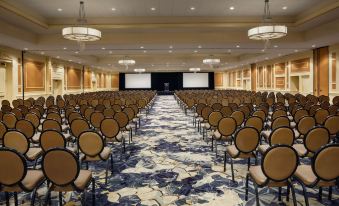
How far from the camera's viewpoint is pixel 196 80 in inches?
1662

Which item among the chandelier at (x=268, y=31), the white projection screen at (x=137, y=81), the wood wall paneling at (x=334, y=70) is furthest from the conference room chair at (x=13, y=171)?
the white projection screen at (x=137, y=81)

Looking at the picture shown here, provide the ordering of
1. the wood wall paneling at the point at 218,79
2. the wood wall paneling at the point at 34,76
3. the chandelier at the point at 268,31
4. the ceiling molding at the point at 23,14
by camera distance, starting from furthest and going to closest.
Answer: the wood wall paneling at the point at 218,79, the wood wall paneling at the point at 34,76, the ceiling molding at the point at 23,14, the chandelier at the point at 268,31

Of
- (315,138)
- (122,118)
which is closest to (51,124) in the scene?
(122,118)

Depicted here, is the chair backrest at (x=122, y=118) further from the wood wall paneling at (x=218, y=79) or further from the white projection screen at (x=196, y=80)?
the wood wall paneling at (x=218, y=79)

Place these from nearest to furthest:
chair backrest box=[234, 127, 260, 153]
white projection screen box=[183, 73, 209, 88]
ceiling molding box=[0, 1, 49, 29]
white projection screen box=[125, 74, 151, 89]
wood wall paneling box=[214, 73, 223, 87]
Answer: chair backrest box=[234, 127, 260, 153]
ceiling molding box=[0, 1, 49, 29]
wood wall paneling box=[214, 73, 223, 87]
white projection screen box=[125, 74, 151, 89]
white projection screen box=[183, 73, 209, 88]

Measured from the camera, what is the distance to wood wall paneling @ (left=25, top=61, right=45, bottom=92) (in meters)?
17.4

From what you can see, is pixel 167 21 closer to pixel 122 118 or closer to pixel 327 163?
pixel 122 118

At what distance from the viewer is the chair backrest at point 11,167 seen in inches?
124

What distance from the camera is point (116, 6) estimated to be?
10539mm

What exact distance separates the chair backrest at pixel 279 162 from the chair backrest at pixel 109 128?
3.47 m

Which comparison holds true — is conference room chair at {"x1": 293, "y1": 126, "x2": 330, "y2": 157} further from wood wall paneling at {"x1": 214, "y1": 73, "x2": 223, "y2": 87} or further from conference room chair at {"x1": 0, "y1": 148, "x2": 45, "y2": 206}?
wood wall paneling at {"x1": 214, "y1": 73, "x2": 223, "y2": 87}

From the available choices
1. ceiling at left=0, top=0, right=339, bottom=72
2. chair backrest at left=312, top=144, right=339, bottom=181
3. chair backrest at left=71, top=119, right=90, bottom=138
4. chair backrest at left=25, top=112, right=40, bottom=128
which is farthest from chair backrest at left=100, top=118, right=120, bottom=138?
ceiling at left=0, top=0, right=339, bottom=72

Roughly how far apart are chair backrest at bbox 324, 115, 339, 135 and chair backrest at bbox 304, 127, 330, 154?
5.12ft

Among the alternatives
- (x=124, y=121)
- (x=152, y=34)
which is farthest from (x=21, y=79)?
(x=124, y=121)
